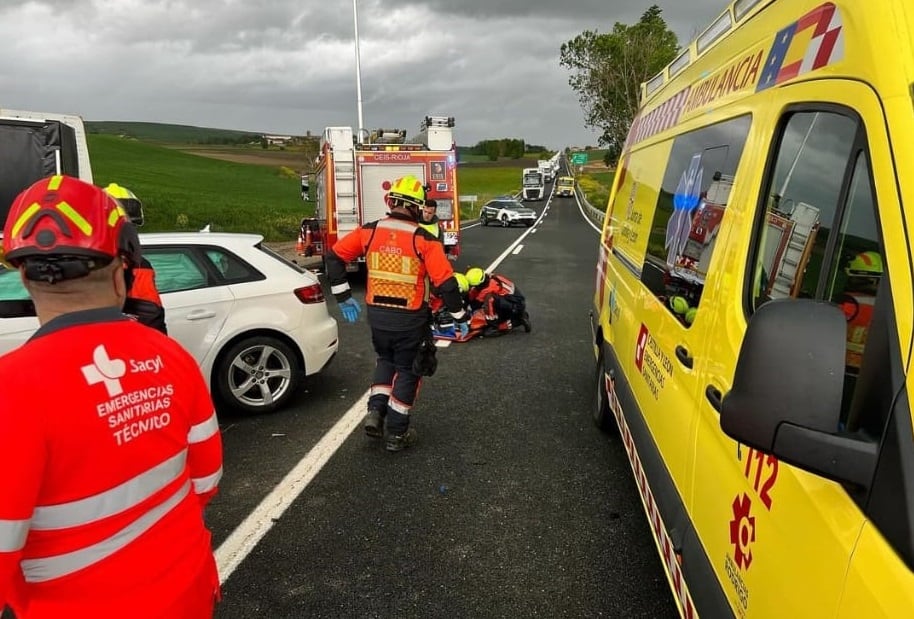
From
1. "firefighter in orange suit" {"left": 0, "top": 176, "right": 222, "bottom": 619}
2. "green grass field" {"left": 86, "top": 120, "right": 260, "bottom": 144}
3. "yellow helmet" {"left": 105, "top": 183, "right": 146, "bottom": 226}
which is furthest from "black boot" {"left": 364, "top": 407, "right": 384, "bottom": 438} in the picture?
"green grass field" {"left": 86, "top": 120, "right": 260, "bottom": 144}

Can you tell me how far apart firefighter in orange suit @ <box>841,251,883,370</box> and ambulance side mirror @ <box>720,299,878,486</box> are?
24 cm

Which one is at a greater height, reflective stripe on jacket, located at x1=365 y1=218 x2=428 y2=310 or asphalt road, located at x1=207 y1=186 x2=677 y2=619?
reflective stripe on jacket, located at x1=365 y1=218 x2=428 y2=310

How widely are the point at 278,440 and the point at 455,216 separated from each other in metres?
9.65

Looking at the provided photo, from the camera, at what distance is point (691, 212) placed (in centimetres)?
261

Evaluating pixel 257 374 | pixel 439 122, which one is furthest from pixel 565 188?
pixel 257 374

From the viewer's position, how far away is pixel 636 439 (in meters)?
3.01

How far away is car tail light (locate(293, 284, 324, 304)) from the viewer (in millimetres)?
5215

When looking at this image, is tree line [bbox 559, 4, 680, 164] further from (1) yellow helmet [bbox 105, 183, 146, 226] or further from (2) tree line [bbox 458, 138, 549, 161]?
(2) tree line [bbox 458, 138, 549, 161]

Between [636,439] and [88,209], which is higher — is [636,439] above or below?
below

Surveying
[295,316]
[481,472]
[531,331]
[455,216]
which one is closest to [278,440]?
[295,316]

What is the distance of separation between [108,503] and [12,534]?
19 centimetres

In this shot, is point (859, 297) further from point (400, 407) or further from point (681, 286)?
point (400, 407)

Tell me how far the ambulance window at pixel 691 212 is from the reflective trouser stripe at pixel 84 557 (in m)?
1.85

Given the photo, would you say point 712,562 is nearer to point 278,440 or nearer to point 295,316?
point 278,440
